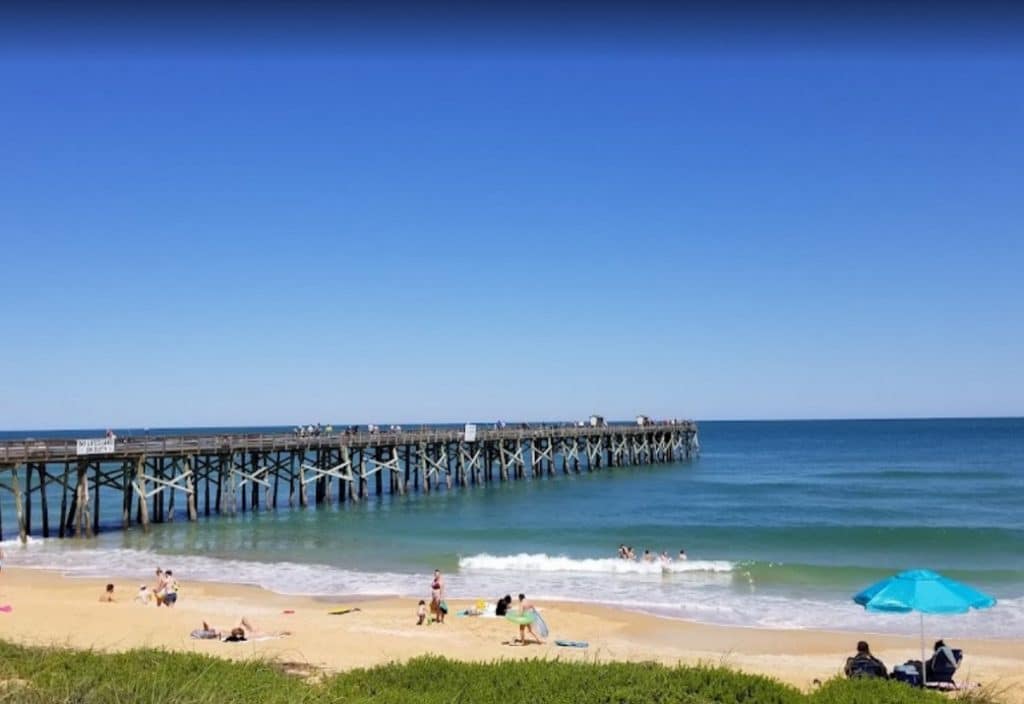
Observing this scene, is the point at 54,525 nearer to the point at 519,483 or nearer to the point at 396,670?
the point at 519,483

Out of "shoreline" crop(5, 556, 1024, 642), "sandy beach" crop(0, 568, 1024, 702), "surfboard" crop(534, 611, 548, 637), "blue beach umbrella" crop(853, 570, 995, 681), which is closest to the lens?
"blue beach umbrella" crop(853, 570, 995, 681)

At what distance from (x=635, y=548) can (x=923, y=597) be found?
1819 cm

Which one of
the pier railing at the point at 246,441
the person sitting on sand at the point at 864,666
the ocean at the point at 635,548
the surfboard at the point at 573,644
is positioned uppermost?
the pier railing at the point at 246,441

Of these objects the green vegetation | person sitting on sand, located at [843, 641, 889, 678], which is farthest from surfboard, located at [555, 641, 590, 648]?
the green vegetation

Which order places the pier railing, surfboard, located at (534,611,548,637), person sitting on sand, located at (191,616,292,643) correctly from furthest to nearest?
the pier railing, surfboard, located at (534,611,548,637), person sitting on sand, located at (191,616,292,643)

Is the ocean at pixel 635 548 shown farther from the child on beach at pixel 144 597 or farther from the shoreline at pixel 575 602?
the child on beach at pixel 144 597

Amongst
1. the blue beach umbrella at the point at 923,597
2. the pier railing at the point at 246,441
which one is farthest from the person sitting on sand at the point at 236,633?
the pier railing at the point at 246,441

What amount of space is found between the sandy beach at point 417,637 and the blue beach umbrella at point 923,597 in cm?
124

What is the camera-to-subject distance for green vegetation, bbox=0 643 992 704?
834 cm

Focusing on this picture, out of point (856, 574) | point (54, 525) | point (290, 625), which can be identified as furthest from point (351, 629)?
point (54, 525)

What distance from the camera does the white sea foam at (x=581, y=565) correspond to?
82.6 feet

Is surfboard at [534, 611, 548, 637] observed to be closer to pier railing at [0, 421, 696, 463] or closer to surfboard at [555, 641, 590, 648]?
surfboard at [555, 641, 590, 648]

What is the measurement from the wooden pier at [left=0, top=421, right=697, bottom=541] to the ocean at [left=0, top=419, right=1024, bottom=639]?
1331mm

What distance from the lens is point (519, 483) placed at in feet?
176
